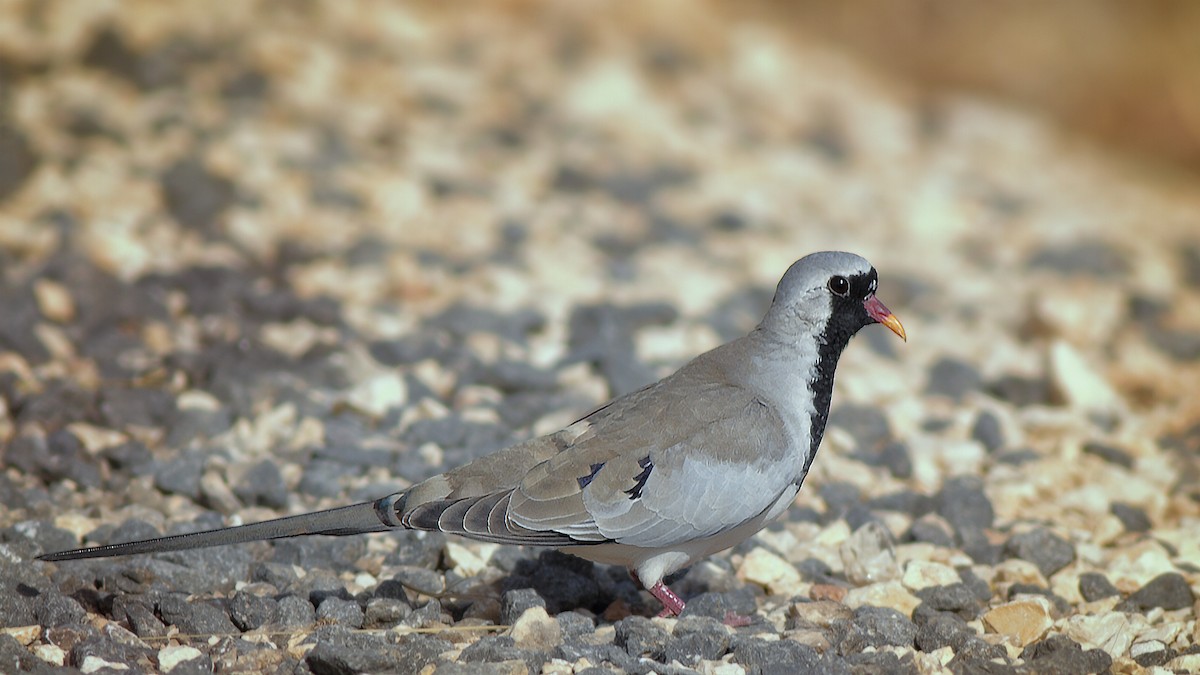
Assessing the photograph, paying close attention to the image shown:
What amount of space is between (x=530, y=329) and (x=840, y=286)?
2609 millimetres

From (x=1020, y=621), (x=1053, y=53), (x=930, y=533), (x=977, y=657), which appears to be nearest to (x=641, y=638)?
(x=977, y=657)

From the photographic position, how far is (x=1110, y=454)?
5957mm

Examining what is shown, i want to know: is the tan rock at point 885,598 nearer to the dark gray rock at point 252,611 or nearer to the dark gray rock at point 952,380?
the dark gray rock at point 252,611

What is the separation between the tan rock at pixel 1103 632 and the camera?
4.23 meters

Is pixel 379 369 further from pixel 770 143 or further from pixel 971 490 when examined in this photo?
pixel 770 143

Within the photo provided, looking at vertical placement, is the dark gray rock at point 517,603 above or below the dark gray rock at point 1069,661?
below

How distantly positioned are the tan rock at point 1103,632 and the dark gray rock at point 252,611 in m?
2.58

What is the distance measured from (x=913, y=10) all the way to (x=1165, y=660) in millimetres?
7335

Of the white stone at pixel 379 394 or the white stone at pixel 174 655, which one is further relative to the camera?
the white stone at pixel 379 394

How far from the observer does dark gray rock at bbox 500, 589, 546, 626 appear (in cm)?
421

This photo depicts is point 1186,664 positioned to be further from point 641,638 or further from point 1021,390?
point 1021,390

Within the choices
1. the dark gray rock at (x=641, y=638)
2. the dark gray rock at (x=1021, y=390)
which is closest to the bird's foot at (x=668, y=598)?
the dark gray rock at (x=641, y=638)

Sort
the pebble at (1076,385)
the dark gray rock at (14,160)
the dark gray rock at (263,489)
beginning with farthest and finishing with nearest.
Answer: the dark gray rock at (14,160), the pebble at (1076,385), the dark gray rock at (263,489)

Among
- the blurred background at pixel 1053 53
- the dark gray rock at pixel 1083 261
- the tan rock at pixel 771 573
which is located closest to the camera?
the tan rock at pixel 771 573
